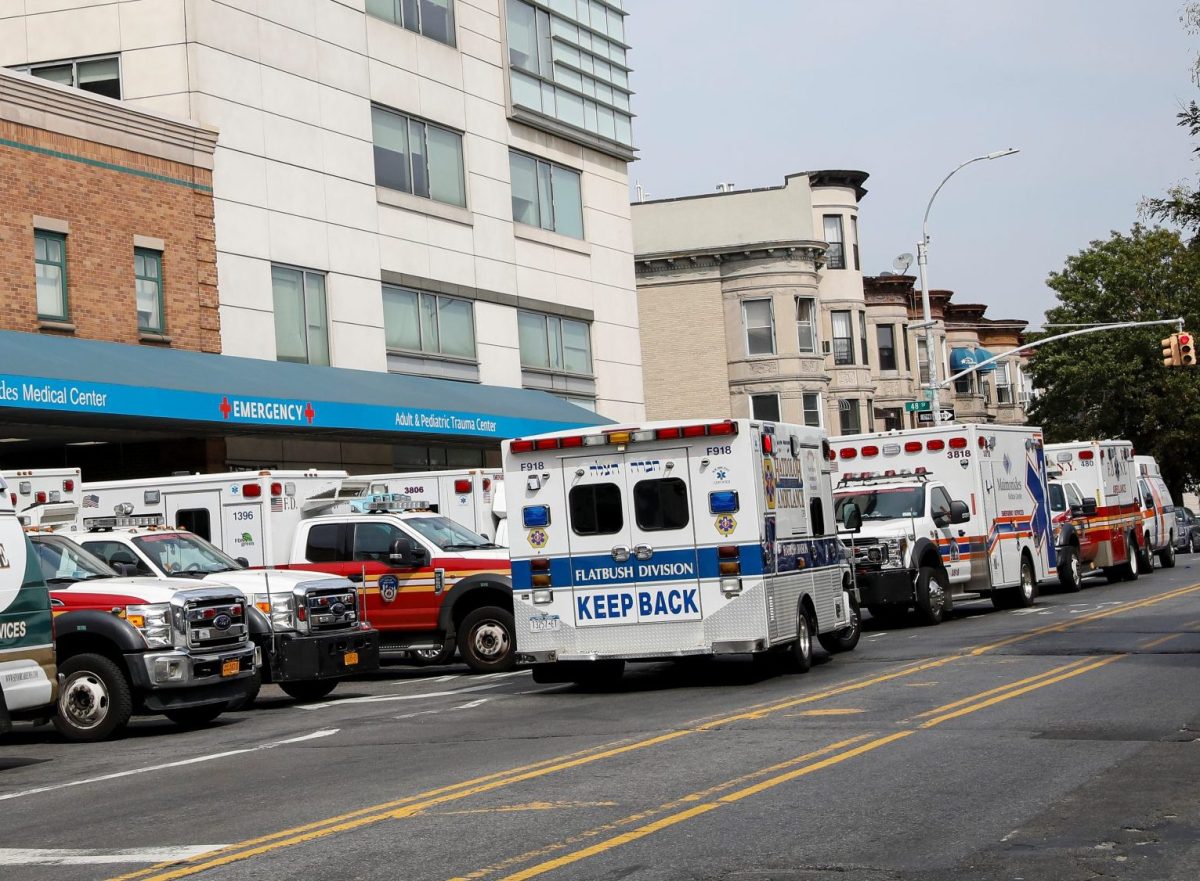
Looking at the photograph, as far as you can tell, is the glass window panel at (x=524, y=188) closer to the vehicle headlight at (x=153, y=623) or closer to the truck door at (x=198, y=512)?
the truck door at (x=198, y=512)

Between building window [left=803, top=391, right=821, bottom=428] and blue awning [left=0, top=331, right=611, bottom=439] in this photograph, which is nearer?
blue awning [left=0, top=331, right=611, bottom=439]

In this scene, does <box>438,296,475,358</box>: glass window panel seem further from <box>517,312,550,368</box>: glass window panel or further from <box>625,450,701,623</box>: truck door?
<box>625,450,701,623</box>: truck door

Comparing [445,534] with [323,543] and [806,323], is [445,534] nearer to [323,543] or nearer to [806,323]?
[323,543]

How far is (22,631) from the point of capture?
13.9m

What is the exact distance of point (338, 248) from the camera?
108 ft

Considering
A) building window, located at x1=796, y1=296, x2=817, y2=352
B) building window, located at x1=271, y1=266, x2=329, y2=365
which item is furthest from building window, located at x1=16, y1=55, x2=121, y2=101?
building window, located at x1=796, y1=296, x2=817, y2=352

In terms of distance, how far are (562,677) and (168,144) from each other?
14780 mm

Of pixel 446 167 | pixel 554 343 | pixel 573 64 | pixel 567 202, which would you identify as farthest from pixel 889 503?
pixel 573 64

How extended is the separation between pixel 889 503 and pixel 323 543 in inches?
358

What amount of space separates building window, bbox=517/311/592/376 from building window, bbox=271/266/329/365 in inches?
276

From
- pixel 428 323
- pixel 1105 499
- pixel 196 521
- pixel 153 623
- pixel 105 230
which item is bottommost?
pixel 153 623

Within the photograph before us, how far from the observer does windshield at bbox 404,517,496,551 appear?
21438 mm

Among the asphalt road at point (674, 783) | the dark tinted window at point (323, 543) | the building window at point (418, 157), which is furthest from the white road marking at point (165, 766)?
the building window at point (418, 157)

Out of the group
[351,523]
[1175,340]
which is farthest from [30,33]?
[1175,340]
